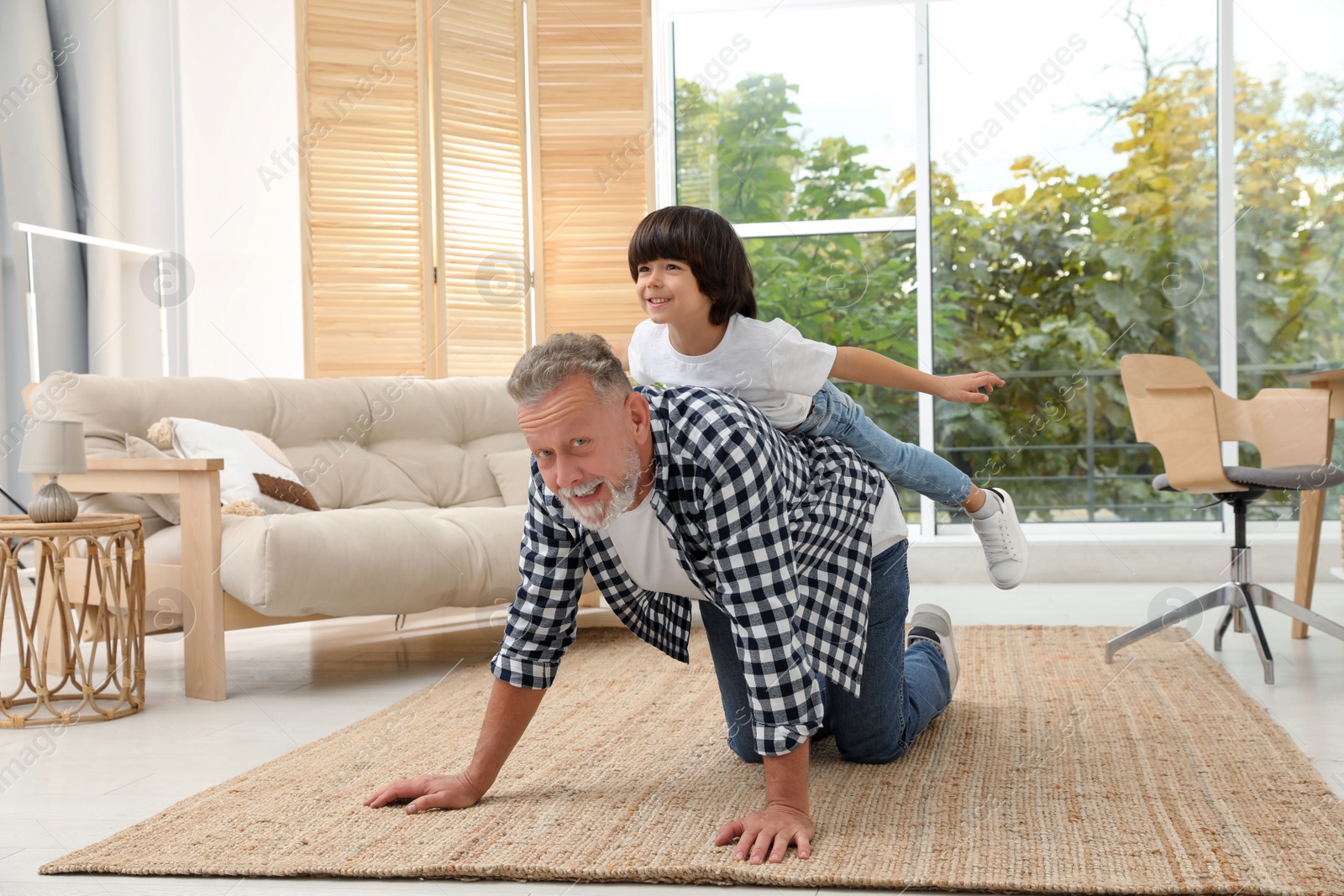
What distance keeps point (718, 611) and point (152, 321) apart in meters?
4.07

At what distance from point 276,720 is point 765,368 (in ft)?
4.32

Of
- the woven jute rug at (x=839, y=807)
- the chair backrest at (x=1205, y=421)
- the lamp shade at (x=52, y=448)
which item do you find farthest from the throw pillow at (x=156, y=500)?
the chair backrest at (x=1205, y=421)

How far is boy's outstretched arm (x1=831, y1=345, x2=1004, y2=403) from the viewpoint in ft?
6.66

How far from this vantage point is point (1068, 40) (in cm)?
496

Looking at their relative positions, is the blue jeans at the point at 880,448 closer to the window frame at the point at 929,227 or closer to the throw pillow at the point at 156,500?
the throw pillow at the point at 156,500

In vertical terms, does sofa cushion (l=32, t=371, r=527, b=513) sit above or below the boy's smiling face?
below

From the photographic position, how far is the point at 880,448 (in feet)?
7.12

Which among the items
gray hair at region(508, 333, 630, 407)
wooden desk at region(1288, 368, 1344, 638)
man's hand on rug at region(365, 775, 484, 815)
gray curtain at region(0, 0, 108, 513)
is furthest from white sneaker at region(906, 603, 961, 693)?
gray curtain at region(0, 0, 108, 513)

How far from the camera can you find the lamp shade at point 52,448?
238 cm

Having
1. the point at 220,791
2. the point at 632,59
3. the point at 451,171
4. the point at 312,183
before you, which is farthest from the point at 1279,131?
the point at 220,791

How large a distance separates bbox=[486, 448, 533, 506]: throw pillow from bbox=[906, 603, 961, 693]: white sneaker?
1.59m

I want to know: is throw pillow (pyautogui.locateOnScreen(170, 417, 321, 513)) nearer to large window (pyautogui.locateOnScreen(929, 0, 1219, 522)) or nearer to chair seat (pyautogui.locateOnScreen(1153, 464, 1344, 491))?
chair seat (pyautogui.locateOnScreen(1153, 464, 1344, 491))

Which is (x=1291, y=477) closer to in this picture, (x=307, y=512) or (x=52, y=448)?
(x=307, y=512)

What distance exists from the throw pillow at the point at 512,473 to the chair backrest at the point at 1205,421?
1791mm
